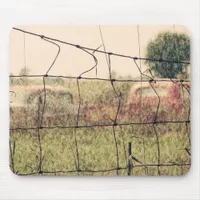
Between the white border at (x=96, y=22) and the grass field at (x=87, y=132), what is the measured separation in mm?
29

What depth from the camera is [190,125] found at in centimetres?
109

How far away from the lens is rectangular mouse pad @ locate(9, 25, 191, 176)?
42.4 inches

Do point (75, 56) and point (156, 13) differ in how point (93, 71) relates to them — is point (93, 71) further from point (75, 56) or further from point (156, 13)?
point (156, 13)

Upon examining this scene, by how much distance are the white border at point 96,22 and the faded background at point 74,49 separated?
0.03 m

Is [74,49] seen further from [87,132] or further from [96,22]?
[87,132]

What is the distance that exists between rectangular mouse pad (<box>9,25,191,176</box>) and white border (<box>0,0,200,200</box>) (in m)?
0.03

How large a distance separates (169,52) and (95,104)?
10.1 inches

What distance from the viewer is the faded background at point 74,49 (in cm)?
108

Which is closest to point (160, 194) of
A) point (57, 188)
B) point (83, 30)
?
point (57, 188)

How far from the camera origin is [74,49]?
1.08m

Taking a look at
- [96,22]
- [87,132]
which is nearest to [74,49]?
[96,22]

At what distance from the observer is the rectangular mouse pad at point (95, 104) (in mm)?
1077

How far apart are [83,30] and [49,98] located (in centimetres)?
21

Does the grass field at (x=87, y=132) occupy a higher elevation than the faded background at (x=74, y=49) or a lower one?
lower
